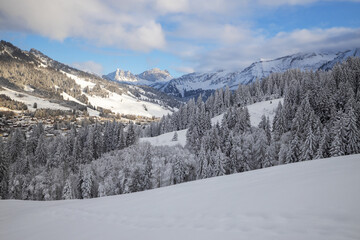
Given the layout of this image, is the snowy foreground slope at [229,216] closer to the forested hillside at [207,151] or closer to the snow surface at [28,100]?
the forested hillside at [207,151]

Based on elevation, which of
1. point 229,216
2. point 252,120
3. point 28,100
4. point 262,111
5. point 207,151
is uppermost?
point 28,100

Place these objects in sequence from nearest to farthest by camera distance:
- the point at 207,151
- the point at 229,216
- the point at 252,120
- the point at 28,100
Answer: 1. the point at 229,216
2. the point at 207,151
3. the point at 252,120
4. the point at 28,100

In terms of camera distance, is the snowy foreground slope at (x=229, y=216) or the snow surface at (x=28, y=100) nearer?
the snowy foreground slope at (x=229, y=216)

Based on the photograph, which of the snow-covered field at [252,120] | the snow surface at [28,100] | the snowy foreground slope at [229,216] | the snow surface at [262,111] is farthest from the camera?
the snow surface at [28,100]

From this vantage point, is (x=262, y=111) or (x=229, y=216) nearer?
(x=229, y=216)

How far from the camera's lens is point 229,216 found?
6363 millimetres

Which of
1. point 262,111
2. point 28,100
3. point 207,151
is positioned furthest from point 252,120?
point 28,100

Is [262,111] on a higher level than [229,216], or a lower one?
higher

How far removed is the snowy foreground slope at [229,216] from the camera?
4.93 meters

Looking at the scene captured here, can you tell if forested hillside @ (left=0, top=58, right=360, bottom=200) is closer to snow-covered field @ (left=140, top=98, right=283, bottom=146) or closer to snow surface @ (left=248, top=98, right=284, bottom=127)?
snow-covered field @ (left=140, top=98, right=283, bottom=146)

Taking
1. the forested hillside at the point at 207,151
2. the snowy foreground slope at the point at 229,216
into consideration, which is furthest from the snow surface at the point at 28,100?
the snowy foreground slope at the point at 229,216

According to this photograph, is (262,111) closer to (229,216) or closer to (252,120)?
(252,120)

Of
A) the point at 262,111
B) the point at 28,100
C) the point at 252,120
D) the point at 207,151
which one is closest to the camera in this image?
Result: the point at 207,151

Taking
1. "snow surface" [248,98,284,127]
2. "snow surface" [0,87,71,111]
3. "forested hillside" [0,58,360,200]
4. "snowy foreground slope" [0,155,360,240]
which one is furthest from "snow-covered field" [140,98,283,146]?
"snow surface" [0,87,71,111]
